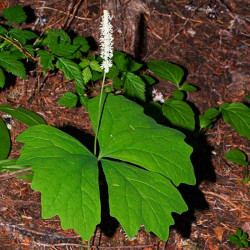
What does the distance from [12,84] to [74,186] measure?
89.6 inches

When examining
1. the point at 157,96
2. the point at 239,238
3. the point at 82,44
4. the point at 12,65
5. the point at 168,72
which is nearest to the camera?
the point at 12,65

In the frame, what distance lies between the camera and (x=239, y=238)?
3061mm

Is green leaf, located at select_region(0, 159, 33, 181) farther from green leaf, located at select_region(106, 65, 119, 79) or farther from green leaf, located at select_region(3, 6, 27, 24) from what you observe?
green leaf, located at select_region(3, 6, 27, 24)

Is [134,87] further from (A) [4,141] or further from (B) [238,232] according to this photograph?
(B) [238,232]

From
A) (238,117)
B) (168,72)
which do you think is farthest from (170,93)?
(238,117)

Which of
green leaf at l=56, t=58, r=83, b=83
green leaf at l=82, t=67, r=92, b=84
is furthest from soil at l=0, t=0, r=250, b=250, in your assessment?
green leaf at l=56, t=58, r=83, b=83

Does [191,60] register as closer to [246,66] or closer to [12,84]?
[246,66]

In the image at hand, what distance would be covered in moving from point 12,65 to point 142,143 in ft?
4.33

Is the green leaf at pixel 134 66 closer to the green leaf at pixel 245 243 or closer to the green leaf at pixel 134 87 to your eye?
the green leaf at pixel 134 87

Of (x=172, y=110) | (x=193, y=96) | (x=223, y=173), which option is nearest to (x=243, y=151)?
(x=223, y=173)

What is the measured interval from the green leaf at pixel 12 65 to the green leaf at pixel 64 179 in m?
0.87

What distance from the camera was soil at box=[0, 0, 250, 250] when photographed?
2.86 m

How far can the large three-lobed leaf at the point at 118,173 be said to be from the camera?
1.82 metres

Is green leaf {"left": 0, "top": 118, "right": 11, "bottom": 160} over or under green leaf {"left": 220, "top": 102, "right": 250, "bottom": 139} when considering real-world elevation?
under
